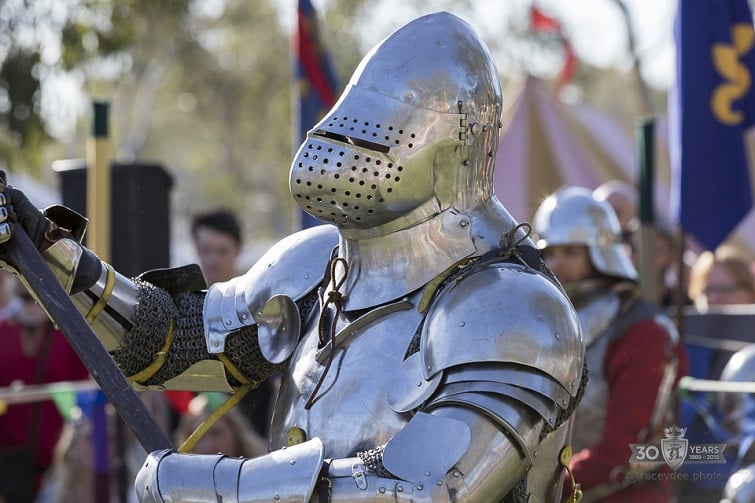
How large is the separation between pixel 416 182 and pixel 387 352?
45 centimetres

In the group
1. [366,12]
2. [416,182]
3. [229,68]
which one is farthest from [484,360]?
[229,68]

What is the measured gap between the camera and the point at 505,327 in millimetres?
3525

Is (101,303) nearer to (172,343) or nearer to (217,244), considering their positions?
(172,343)

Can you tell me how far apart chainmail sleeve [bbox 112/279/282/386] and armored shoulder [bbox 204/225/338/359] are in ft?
0.18

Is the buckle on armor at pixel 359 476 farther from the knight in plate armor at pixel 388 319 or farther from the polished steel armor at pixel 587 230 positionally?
the polished steel armor at pixel 587 230

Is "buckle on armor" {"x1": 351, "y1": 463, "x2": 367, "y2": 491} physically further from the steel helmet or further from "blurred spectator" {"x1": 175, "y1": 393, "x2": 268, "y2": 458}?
"blurred spectator" {"x1": 175, "y1": 393, "x2": 268, "y2": 458}

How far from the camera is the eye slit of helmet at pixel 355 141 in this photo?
3.74 m

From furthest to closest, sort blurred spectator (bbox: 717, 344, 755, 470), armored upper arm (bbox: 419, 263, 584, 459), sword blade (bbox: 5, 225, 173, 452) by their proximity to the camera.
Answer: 1. blurred spectator (bbox: 717, 344, 755, 470)
2. sword blade (bbox: 5, 225, 173, 452)
3. armored upper arm (bbox: 419, 263, 584, 459)

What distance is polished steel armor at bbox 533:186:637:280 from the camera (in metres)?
6.23

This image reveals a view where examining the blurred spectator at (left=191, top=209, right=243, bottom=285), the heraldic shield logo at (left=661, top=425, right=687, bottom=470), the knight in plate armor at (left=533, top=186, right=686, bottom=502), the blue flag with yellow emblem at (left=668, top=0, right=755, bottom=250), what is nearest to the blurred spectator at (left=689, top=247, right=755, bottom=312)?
the blue flag with yellow emblem at (left=668, top=0, right=755, bottom=250)

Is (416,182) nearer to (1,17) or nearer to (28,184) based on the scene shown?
(1,17)

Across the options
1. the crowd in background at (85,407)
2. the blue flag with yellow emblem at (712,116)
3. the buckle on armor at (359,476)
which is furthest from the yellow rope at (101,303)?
the blue flag with yellow emblem at (712,116)

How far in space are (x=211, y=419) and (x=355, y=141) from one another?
95 centimetres

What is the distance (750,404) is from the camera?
5.97 m
